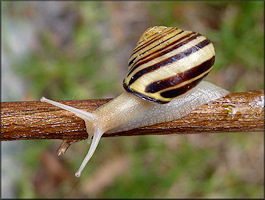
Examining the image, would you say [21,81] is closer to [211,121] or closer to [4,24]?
[4,24]

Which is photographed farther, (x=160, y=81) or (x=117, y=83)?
(x=117, y=83)

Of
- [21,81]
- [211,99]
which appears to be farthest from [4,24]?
[211,99]

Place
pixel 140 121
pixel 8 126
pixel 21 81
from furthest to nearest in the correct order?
pixel 21 81 → pixel 140 121 → pixel 8 126

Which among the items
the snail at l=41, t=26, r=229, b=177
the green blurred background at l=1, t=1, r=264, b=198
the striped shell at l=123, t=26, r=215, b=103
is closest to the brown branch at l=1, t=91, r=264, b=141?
the snail at l=41, t=26, r=229, b=177

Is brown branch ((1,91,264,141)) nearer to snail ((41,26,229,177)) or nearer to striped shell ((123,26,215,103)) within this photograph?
snail ((41,26,229,177))

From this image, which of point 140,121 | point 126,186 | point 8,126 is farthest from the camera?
point 126,186

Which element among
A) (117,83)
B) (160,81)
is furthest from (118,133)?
(117,83)

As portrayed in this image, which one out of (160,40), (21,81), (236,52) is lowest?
(21,81)

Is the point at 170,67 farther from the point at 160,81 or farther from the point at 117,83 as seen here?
the point at 117,83
